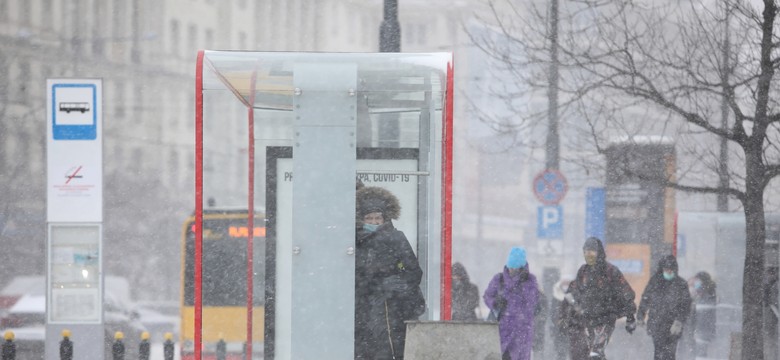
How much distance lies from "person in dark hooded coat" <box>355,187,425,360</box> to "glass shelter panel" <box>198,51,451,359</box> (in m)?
0.13

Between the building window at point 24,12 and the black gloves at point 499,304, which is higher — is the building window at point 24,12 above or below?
above

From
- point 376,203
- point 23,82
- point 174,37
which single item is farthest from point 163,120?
point 376,203

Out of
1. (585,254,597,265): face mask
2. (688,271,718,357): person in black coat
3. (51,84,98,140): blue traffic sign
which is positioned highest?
(51,84,98,140): blue traffic sign

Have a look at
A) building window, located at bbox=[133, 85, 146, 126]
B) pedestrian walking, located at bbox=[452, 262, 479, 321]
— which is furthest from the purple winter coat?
building window, located at bbox=[133, 85, 146, 126]

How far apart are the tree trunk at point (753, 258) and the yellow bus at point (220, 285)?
583cm

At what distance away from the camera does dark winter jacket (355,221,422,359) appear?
26.4 feet

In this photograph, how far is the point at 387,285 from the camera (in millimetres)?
8039

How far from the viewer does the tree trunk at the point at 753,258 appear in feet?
39.2

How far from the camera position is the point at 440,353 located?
6422 millimetres

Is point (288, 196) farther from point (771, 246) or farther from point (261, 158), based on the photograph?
point (771, 246)

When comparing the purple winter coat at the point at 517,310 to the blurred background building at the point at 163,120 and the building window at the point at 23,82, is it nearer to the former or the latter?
the blurred background building at the point at 163,120

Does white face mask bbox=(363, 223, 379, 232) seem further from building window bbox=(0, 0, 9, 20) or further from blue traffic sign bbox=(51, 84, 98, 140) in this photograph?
building window bbox=(0, 0, 9, 20)

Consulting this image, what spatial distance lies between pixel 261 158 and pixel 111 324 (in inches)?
616

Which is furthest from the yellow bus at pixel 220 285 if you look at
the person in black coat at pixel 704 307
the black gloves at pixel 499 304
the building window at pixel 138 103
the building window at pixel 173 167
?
the building window at pixel 138 103
